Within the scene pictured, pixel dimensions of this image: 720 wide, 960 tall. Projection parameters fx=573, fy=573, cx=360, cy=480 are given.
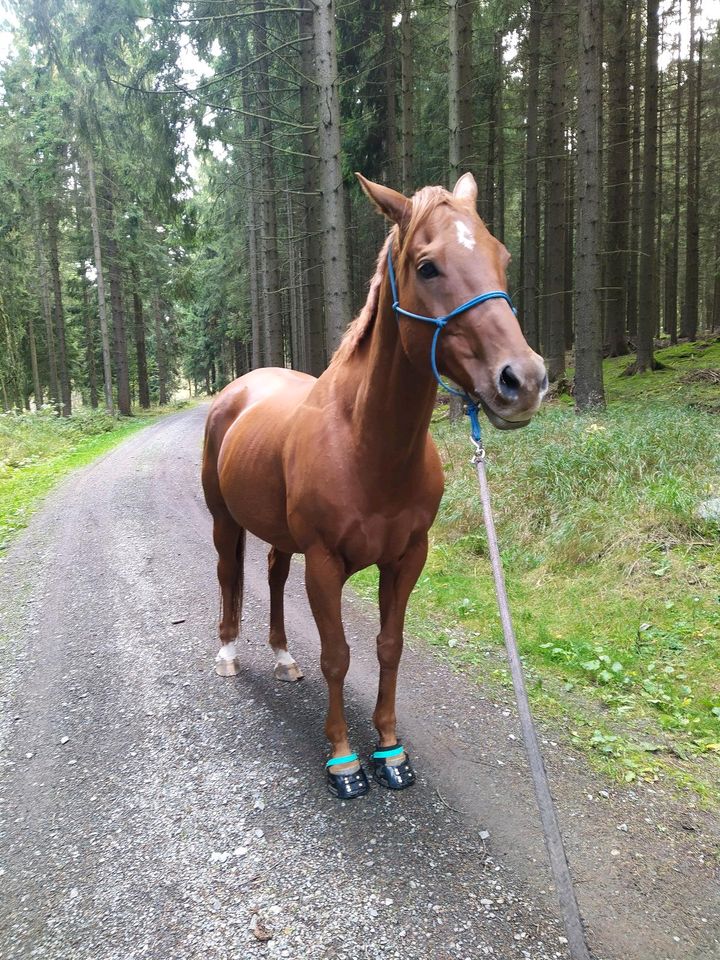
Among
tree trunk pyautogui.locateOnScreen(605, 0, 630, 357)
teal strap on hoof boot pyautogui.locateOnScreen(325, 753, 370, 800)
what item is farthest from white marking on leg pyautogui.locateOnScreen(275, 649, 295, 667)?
tree trunk pyautogui.locateOnScreen(605, 0, 630, 357)

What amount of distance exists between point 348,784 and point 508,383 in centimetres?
221

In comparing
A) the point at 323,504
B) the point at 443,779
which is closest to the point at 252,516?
the point at 323,504

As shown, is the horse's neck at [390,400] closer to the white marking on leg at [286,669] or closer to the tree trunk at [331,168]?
the white marking on leg at [286,669]

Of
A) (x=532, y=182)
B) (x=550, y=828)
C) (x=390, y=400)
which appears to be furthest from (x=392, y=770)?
(x=532, y=182)

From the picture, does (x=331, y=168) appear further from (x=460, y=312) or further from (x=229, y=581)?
(x=460, y=312)

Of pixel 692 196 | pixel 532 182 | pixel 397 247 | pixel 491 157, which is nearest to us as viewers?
pixel 397 247

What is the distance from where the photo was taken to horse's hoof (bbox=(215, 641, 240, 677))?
13.8 ft

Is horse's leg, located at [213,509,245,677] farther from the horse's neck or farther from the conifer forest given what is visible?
the conifer forest

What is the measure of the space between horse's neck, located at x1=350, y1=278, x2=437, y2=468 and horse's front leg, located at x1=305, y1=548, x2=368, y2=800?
2.02 feet

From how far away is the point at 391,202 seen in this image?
7.57ft

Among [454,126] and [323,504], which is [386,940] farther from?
[454,126]

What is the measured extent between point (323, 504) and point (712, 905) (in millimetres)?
2268

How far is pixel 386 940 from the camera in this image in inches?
84.2

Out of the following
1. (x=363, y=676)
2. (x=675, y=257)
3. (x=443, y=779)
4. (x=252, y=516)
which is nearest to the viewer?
(x=443, y=779)
